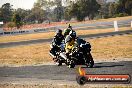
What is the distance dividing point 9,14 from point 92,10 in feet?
134

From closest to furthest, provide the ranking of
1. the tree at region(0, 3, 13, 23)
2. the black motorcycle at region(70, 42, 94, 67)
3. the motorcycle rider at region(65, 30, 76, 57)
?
the black motorcycle at region(70, 42, 94, 67), the motorcycle rider at region(65, 30, 76, 57), the tree at region(0, 3, 13, 23)

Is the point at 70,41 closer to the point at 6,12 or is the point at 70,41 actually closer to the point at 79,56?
the point at 79,56

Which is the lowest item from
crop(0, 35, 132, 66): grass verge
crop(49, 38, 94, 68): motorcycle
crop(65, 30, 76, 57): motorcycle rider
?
crop(0, 35, 132, 66): grass verge

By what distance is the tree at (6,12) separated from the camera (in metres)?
118

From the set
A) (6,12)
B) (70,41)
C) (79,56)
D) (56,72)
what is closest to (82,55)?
(79,56)

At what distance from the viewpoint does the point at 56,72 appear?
1430 centimetres

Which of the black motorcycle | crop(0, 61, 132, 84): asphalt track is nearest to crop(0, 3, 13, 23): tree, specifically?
crop(0, 61, 132, 84): asphalt track

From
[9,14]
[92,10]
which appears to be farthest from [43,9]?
[92,10]

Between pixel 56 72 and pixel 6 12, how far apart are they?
4429 inches

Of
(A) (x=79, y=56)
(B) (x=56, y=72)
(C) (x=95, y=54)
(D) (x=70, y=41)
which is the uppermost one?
(D) (x=70, y=41)

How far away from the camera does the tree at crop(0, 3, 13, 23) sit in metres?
118

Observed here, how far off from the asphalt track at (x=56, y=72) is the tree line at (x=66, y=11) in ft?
212

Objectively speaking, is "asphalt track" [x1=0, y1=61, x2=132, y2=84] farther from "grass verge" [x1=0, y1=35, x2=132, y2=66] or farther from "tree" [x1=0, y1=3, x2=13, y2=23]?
"tree" [x1=0, y1=3, x2=13, y2=23]

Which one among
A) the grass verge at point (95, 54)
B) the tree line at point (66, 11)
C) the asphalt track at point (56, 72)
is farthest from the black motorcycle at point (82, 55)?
the tree line at point (66, 11)
